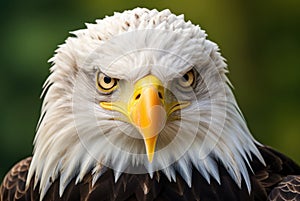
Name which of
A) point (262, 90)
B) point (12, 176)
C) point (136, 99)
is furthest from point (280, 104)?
point (136, 99)

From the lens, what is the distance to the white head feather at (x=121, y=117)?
3250 mm

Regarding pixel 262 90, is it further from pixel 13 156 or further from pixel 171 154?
pixel 171 154

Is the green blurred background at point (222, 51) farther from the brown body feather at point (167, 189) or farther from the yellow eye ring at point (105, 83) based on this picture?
the yellow eye ring at point (105, 83)

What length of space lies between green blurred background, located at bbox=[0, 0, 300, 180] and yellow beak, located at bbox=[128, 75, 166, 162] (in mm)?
4265

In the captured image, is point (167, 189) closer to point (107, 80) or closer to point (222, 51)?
point (107, 80)

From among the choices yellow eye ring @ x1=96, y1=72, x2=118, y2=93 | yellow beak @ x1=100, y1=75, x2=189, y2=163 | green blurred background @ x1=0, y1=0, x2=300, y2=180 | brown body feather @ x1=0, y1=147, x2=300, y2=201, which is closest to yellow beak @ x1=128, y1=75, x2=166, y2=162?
yellow beak @ x1=100, y1=75, x2=189, y2=163

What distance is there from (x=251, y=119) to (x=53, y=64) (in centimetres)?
438

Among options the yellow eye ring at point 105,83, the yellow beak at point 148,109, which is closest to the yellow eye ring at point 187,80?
the yellow beak at point 148,109

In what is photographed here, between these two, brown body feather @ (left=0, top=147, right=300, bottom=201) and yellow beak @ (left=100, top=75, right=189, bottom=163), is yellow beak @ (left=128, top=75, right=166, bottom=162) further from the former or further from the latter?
brown body feather @ (left=0, top=147, right=300, bottom=201)

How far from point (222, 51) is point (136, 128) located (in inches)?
182

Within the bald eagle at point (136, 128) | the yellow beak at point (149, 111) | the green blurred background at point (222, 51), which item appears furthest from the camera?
the green blurred background at point (222, 51)

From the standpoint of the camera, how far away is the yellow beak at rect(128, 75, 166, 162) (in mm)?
3043

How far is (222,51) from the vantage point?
7730 mm

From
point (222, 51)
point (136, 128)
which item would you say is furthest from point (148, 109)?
point (222, 51)
